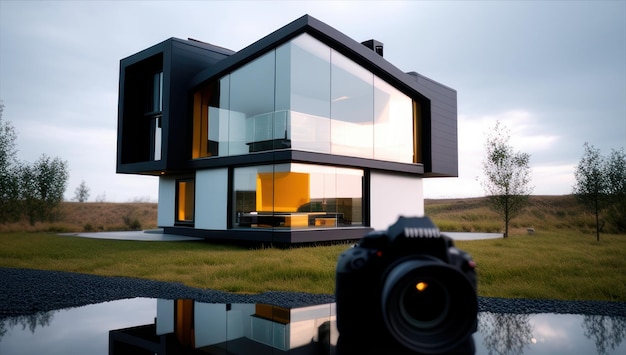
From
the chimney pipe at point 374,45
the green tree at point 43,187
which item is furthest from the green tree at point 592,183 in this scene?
the green tree at point 43,187

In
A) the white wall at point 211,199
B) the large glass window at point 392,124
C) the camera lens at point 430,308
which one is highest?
the large glass window at point 392,124

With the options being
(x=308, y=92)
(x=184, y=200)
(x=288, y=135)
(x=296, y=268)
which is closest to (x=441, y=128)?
(x=308, y=92)

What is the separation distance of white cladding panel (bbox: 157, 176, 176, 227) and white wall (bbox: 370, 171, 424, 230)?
27.9ft

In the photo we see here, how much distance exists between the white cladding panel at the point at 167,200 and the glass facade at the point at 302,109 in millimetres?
2930

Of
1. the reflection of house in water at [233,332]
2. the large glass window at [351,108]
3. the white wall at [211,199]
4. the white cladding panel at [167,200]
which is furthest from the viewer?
the white cladding panel at [167,200]

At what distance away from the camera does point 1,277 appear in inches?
293

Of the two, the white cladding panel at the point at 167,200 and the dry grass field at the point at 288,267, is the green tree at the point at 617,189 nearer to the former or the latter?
the dry grass field at the point at 288,267

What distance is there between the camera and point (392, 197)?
52.0 feet

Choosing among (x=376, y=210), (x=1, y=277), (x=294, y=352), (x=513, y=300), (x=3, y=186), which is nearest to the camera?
(x=294, y=352)

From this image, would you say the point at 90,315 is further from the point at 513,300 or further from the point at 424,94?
the point at 424,94

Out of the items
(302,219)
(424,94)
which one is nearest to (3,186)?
(302,219)

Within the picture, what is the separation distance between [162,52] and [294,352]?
1569 cm

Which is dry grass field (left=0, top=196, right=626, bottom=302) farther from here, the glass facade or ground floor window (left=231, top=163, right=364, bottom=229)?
the glass facade

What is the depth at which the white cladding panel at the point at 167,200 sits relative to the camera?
58.8 feet
